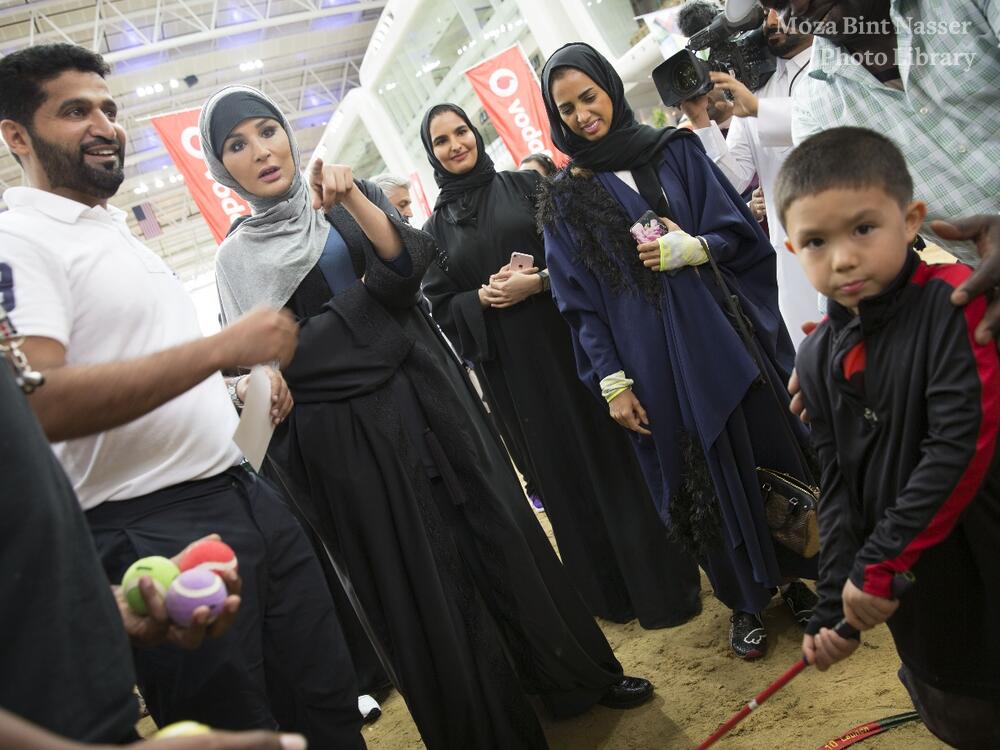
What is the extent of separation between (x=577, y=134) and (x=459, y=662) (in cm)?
173

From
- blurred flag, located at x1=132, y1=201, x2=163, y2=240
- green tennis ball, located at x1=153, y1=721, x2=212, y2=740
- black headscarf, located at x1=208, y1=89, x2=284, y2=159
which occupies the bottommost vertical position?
green tennis ball, located at x1=153, y1=721, x2=212, y2=740

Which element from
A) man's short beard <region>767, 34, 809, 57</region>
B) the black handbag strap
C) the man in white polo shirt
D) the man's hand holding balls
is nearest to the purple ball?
the man's hand holding balls

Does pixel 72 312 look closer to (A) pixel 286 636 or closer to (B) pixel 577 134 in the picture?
(A) pixel 286 636

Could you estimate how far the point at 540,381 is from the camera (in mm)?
3250

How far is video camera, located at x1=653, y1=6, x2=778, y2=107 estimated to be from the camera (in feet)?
8.79

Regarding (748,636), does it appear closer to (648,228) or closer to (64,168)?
(648,228)

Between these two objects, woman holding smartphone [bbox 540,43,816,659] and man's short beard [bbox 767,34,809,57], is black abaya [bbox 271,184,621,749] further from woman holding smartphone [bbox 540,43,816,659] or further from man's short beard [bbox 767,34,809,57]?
man's short beard [bbox 767,34,809,57]

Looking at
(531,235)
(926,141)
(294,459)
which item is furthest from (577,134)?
(294,459)

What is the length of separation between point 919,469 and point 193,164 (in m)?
9.08

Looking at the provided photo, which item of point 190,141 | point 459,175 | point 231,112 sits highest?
point 190,141

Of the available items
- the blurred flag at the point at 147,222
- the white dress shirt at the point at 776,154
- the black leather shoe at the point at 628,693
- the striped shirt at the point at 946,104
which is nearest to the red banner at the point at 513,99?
the white dress shirt at the point at 776,154

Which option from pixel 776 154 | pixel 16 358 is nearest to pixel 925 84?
pixel 776 154

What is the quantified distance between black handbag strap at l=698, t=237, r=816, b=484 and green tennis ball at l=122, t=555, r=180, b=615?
1870 mm

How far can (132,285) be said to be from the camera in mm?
1754
